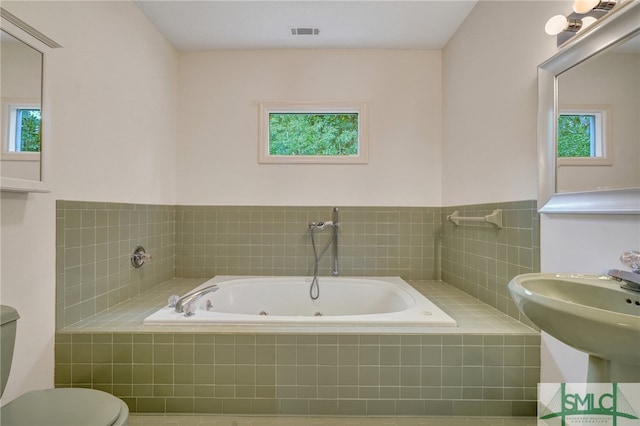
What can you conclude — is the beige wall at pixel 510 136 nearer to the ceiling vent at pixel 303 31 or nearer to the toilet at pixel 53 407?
the ceiling vent at pixel 303 31

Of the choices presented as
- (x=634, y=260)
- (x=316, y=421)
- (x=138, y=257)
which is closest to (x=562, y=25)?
(x=634, y=260)

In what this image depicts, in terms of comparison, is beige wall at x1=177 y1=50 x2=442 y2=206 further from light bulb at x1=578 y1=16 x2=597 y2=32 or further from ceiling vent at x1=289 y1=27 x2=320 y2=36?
light bulb at x1=578 y1=16 x2=597 y2=32

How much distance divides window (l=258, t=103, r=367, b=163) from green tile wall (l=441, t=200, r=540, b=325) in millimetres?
1021

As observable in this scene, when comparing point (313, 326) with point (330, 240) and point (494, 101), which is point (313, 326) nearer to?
point (330, 240)

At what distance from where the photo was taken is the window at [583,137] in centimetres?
116

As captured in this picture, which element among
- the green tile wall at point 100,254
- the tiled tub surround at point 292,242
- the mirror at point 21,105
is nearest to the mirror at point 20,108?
the mirror at point 21,105

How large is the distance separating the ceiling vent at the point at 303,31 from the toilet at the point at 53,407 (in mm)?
2363

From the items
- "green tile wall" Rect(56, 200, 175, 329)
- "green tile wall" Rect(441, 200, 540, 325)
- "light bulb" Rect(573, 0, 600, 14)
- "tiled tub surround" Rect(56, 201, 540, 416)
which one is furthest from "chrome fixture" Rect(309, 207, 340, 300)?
"light bulb" Rect(573, 0, 600, 14)

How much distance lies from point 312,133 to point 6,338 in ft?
7.37

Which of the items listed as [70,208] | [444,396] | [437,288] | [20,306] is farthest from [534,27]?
[20,306]

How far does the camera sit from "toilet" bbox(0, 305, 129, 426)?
0.91 m

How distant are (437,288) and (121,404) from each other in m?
2.09

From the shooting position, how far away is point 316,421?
143 centimetres

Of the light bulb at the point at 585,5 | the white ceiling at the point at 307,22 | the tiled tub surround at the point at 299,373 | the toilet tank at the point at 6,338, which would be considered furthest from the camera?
the white ceiling at the point at 307,22
